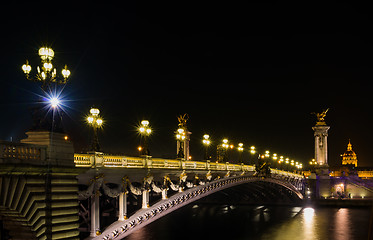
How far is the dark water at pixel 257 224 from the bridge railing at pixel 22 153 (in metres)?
31.9

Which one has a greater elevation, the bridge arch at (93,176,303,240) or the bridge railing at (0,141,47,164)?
the bridge railing at (0,141,47,164)

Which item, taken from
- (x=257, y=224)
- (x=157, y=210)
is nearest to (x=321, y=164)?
(x=257, y=224)

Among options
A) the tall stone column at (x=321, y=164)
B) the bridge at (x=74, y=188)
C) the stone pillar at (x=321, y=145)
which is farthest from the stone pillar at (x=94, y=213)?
the stone pillar at (x=321, y=145)

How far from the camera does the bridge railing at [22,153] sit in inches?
688

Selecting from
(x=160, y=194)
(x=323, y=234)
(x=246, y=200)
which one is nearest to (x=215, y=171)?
(x=160, y=194)

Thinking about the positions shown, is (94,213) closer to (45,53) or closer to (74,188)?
(74,188)

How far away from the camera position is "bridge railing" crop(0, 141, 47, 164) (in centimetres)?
1747

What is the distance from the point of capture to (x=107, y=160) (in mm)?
26703

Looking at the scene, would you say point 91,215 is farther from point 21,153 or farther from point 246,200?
point 246,200

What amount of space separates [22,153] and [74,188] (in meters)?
3.21

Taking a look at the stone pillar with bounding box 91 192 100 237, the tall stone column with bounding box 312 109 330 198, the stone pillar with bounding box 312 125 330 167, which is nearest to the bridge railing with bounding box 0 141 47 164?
the stone pillar with bounding box 91 192 100 237

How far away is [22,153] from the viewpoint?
726 inches

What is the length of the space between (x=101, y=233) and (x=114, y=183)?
3.41 metres

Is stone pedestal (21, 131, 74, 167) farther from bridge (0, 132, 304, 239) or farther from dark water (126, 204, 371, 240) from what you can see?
dark water (126, 204, 371, 240)
